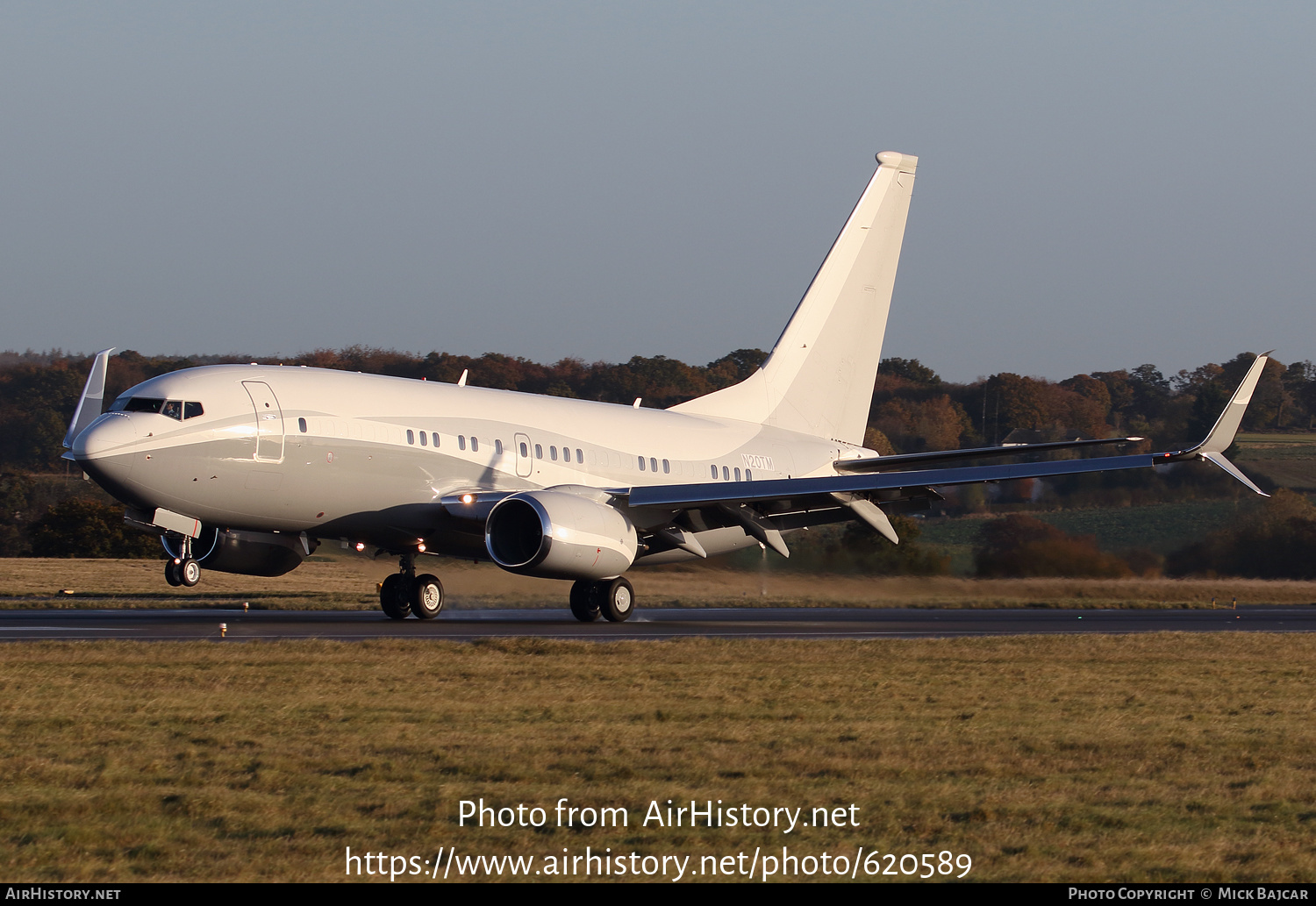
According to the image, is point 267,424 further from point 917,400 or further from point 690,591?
point 917,400

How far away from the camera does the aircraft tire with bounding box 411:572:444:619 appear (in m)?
24.7

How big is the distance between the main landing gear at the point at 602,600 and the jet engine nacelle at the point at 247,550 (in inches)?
184

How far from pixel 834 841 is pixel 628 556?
632 inches

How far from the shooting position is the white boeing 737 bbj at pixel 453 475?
20.8 metres

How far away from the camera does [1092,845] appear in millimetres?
7223

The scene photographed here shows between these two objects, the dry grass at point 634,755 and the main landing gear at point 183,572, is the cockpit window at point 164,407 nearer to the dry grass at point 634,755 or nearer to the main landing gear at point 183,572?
the main landing gear at point 183,572

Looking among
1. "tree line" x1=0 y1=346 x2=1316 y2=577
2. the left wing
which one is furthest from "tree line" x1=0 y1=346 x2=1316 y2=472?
the left wing

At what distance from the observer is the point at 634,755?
9.87 m

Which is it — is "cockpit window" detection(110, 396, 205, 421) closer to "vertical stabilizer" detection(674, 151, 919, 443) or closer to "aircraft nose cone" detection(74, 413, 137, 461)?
"aircraft nose cone" detection(74, 413, 137, 461)

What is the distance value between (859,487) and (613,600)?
4757 millimetres

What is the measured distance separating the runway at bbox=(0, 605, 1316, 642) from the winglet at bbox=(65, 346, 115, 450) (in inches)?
127

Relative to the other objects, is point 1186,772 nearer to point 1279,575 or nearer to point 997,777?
point 997,777

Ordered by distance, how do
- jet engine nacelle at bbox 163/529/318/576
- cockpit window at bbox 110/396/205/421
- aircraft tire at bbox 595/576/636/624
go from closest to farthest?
1. cockpit window at bbox 110/396/205/421
2. jet engine nacelle at bbox 163/529/318/576
3. aircraft tire at bbox 595/576/636/624
